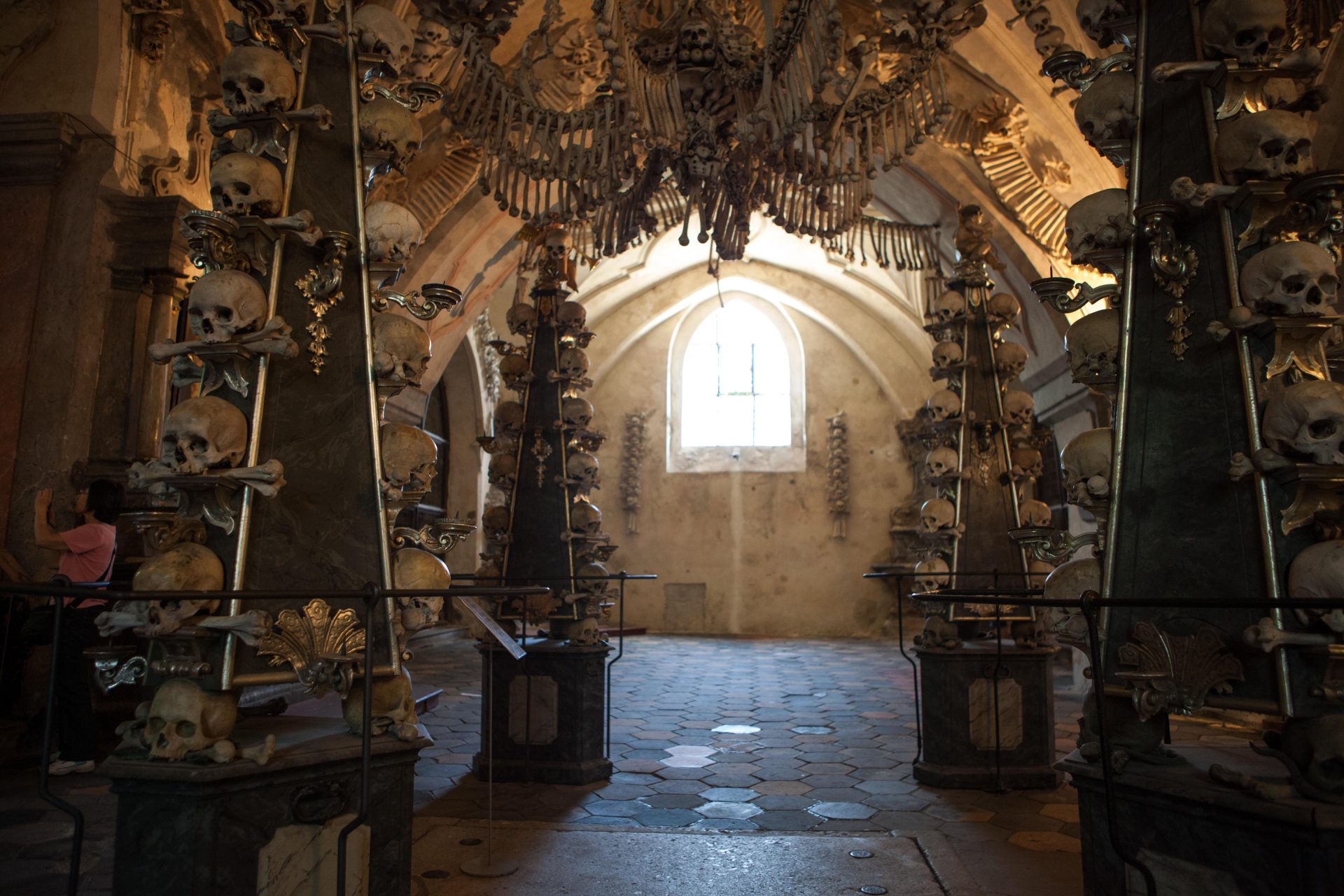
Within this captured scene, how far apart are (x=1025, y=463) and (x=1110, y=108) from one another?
3.21 m

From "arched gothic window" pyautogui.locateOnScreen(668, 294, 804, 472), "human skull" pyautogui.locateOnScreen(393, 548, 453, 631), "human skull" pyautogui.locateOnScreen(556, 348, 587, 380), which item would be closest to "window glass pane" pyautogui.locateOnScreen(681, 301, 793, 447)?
"arched gothic window" pyautogui.locateOnScreen(668, 294, 804, 472)

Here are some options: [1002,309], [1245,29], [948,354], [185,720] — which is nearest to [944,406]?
[948,354]

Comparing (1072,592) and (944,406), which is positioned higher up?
(944,406)

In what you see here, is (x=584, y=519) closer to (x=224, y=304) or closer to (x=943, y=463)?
(x=943, y=463)

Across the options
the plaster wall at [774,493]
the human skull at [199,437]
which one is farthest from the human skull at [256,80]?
the plaster wall at [774,493]

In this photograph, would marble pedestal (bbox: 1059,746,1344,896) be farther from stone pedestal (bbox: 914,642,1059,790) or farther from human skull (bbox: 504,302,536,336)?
human skull (bbox: 504,302,536,336)

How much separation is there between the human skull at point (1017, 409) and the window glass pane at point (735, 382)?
11703 millimetres

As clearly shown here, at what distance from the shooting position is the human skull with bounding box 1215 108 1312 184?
2121mm

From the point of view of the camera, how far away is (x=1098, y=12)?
8.22ft

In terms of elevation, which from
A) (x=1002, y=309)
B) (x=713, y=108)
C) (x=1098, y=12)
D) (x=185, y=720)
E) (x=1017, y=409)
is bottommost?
(x=185, y=720)

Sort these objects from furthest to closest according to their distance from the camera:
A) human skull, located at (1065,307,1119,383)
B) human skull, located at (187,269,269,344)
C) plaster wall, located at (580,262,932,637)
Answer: plaster wall, located at (580,262,932,637)
human skull, located at (1065,307,1119,383)
human skull, located at (187,269,269,344)

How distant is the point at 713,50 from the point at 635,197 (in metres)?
0.90

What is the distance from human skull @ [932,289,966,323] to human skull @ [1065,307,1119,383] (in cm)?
319

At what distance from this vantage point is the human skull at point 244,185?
240 cm
